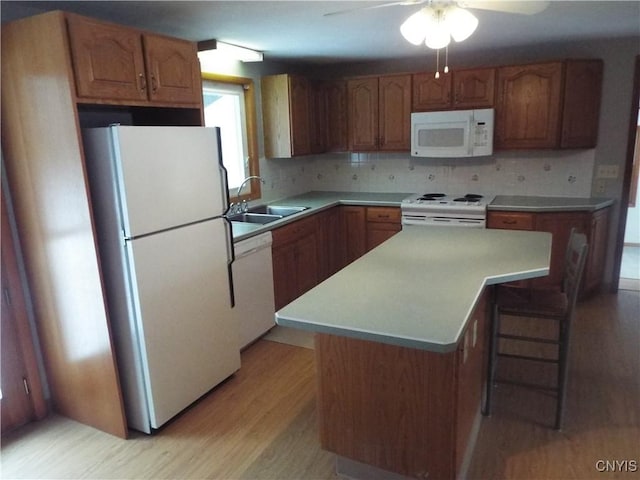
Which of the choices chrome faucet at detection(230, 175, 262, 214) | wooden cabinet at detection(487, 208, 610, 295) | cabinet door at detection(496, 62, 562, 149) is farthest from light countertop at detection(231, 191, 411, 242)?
cabinet door at detection(496, 62, 562, 149)

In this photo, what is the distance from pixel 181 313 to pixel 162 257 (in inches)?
14.1

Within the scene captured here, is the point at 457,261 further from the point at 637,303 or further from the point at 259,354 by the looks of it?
the point at 637,303

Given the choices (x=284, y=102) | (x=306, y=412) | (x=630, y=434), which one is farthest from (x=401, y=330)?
(x=284, y=102)

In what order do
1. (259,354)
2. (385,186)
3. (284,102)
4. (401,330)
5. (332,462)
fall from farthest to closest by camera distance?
(385,186)
(284,102)
(259,354)
(332,462)
(401,330)

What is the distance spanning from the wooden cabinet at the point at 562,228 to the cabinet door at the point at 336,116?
1760mm

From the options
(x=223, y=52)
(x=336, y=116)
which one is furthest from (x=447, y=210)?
(x=223, y=52)

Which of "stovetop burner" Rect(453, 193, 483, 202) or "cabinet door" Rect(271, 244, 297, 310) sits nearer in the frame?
"cabinet door" Rect(271, 244, 297, 310)

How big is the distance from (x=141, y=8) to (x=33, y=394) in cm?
227

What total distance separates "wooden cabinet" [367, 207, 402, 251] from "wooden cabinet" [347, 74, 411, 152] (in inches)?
26.4

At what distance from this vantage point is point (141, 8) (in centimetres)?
246

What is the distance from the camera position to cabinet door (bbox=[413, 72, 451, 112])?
167 inches

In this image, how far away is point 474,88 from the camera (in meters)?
4.14

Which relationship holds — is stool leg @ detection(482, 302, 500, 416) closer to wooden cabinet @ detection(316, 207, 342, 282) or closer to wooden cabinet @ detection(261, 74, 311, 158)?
wooden cabinet @ detection(316, 207, 342, 282)

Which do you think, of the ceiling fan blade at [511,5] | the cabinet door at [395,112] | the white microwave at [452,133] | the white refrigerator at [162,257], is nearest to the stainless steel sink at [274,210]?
the cabinet door at [395,112]
